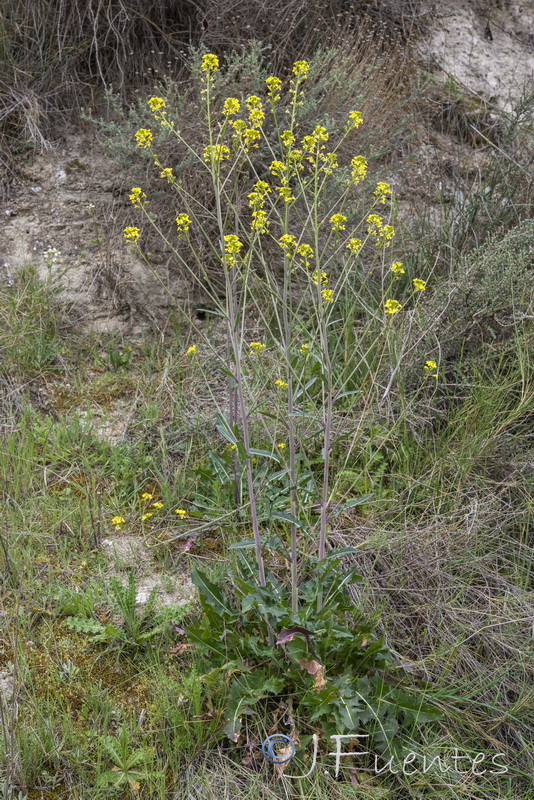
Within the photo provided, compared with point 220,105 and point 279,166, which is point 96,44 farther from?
point 279,166

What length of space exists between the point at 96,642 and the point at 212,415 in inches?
45.3

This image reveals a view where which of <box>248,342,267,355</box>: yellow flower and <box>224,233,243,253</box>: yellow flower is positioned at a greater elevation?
<box>224,233,243,253</box>: yellow flower

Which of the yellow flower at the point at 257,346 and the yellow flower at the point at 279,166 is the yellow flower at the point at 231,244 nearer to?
the yellow flower at the point at 279,166

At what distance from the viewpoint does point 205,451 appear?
283 centimetres

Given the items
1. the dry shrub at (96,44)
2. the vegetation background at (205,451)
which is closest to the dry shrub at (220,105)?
the vegetation background at (205,451)

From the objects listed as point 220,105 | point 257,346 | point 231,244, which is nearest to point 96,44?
point 220,105

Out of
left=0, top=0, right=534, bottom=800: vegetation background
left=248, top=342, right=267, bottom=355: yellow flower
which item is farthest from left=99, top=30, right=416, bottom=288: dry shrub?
left=248, top=342, right=267, bottom=355: yellow flower

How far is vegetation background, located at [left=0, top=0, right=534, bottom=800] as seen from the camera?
1.88 m

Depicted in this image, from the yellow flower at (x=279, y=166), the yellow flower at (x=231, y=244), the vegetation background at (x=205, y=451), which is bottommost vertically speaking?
the vegetation background at (x=205, y=451)

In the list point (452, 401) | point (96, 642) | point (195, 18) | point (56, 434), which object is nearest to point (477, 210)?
point (452, 401)

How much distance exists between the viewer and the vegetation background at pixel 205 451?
6.15 feet

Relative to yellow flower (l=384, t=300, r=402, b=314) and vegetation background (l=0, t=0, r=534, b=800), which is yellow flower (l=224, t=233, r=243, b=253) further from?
Answer: yellow flower (l=384, t=300, r=402, b=314)

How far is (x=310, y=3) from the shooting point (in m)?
4.24

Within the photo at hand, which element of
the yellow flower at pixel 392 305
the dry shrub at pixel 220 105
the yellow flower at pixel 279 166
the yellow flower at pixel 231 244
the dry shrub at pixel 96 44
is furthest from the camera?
the dry shrub at pixel 96 44
